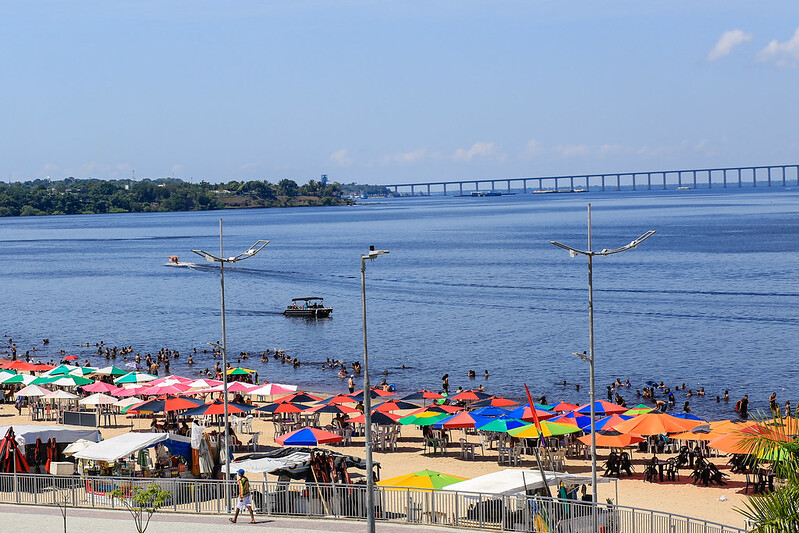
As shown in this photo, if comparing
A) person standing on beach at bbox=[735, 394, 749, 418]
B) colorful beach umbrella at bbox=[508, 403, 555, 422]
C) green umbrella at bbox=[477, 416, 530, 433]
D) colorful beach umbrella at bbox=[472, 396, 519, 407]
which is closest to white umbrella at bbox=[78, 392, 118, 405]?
colorful beach umbrella at bbox=[472, 396, 519, 407]

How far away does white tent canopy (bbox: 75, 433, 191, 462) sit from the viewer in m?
26.4

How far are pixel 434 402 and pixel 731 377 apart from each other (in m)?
20.0

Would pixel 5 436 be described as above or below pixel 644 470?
above

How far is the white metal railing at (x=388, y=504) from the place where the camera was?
65.6ft

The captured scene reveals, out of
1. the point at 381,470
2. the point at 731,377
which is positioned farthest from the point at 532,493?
the point at 731,377

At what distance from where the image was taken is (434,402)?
43.1 m

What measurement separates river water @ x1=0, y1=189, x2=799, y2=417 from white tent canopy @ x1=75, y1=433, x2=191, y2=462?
89.1 feet

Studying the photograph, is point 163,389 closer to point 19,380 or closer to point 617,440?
point 19,380

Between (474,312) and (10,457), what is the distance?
6083 centimetres

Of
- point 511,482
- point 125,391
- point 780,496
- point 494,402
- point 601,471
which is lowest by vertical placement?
point 601,471

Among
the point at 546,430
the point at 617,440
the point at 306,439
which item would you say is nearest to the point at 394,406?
the point at 306,439

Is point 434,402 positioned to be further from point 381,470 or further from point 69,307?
point 69,307

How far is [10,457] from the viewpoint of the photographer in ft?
89.3

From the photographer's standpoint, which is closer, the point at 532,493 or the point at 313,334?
the point at 532,493
